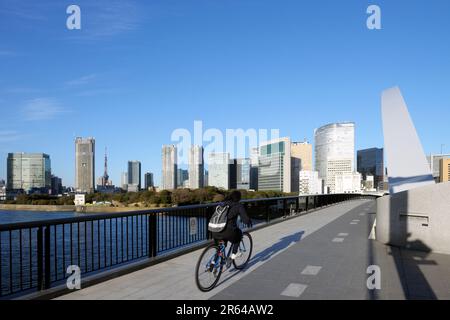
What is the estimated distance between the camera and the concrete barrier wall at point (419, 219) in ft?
27.6

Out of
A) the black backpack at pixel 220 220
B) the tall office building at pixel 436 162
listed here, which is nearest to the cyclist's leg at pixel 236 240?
the black backpack at pixel 220 220

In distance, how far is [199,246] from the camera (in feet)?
30.2

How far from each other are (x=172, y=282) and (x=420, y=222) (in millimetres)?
6125

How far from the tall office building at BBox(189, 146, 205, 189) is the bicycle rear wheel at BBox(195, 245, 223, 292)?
430 ft

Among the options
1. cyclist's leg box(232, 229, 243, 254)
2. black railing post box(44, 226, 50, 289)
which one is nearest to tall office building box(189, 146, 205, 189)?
cyclist's leg box(232, 229, 243, 254)

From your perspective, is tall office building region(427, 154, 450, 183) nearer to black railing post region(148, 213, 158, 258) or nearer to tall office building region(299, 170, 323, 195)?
tall office building region(299, 170, 323, 195)

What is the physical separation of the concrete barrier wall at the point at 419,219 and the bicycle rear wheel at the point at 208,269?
5460 mm

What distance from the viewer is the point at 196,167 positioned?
169625 millimetres

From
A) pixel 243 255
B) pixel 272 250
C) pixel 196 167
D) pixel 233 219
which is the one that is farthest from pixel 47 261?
pixel 196 167

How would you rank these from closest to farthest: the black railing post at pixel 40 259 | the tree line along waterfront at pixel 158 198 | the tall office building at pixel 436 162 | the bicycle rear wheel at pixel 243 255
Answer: the black railing post at pixel 40 259 < the bicycle rear wheel at pixel 243 255 < the tall office building at pixel 436 162 < the tree line along waterfront at pixel 158 198

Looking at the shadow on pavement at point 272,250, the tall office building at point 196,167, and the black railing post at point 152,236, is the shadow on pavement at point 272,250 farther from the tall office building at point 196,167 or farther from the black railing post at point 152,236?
the tall office building at point 196,167

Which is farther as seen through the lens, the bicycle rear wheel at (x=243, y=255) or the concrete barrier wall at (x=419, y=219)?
the concrete barrier wall at (x=419, y=219)
